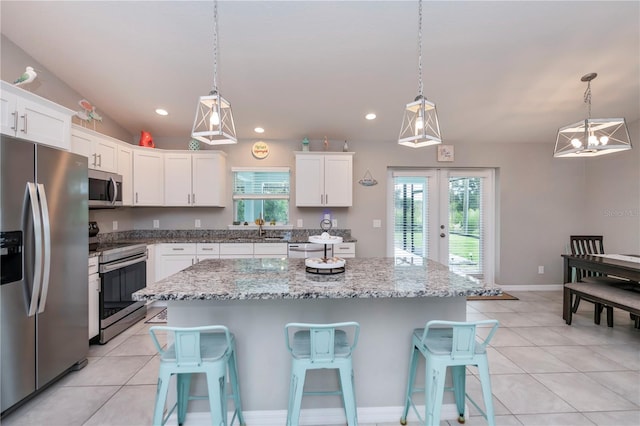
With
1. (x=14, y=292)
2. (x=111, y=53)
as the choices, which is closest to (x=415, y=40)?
(x=111, y=53)

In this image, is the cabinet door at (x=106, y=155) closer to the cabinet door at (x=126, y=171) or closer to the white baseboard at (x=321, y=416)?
the cabinet door at (x=126, y=171)

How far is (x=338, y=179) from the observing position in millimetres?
4324

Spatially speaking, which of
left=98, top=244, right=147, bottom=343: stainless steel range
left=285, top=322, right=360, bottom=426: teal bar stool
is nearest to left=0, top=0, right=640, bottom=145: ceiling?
left=98, top=244, right=147, bottom=343: stainless steel range

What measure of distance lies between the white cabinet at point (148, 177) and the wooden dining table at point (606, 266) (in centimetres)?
545

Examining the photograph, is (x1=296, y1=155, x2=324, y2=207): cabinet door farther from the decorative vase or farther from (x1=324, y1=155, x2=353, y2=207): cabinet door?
the decorative vase

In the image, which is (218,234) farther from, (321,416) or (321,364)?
(321,364)

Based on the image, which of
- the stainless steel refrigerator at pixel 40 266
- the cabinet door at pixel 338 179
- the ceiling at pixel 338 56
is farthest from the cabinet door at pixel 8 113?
the cabinet door at pixel 338 179

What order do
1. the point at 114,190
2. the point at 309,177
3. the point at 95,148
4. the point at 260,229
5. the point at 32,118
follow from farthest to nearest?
the point at 260,229 → the point at 309,177 → the point at 114,190 → the point at 95,148 → the point at 32,118

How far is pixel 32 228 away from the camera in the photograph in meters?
1.94

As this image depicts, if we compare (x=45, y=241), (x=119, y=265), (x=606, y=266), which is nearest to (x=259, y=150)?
(x=119, y=265)

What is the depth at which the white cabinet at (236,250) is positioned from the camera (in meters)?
3.97

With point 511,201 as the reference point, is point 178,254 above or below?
below

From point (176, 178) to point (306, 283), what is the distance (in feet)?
11.0

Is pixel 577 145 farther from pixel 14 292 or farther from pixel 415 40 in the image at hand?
pixel 14 292
